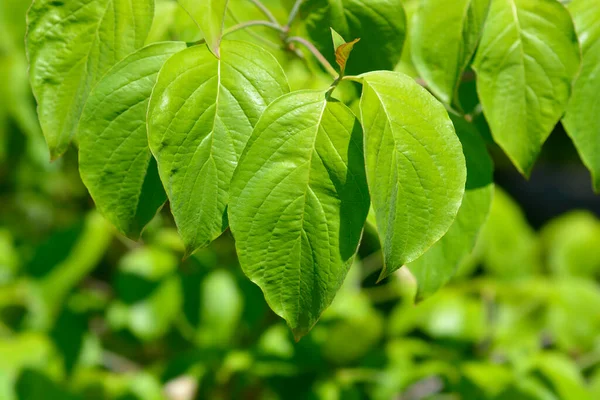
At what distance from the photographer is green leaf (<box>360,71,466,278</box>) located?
21.0 inches

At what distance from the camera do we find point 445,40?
719 millimetres

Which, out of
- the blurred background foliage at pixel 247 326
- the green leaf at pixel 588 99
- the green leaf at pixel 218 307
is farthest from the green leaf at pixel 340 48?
the green leaf at pixel 218 307

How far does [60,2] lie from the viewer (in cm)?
66

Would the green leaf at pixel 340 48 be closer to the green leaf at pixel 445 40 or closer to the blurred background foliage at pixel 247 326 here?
the green leaf at pixel 445 40

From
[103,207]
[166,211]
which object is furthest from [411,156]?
[166,211]

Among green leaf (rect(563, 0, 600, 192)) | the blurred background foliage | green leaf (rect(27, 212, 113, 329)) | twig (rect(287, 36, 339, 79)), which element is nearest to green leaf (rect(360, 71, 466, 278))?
twig (rect(287, 36, 339, 79))

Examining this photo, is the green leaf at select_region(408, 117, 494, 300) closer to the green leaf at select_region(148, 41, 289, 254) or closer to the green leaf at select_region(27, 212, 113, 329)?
the green leaf at select_region(148, 41, 289, 254)

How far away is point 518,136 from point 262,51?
30cm

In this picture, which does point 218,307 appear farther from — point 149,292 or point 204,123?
point 204,123

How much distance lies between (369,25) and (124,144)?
300 millimetres

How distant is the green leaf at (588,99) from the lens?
739 mm

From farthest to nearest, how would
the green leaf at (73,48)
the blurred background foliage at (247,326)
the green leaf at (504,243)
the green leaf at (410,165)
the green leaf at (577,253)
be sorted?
1. the green leaf at (577,253)
2. the green leaf at (504,243)
3. the blurred background foliage at (247,326)
4. the green leaf at (73,48)
5. the green leaf at (410,165)

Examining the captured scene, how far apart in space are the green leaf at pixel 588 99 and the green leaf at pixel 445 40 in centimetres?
14

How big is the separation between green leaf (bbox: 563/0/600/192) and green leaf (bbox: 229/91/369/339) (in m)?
0.33
